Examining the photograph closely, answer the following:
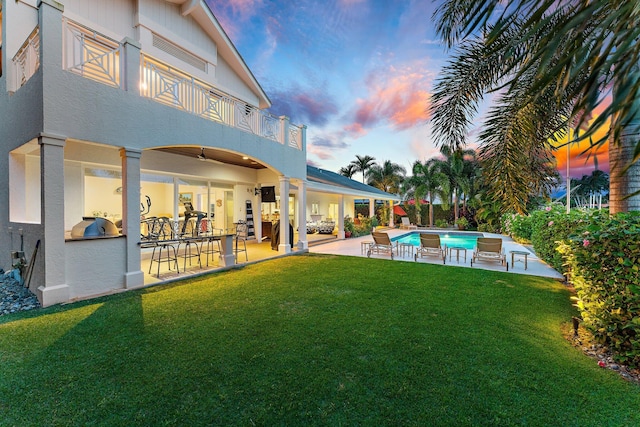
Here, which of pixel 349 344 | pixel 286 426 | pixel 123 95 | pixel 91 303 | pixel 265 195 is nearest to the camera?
pixel 286 426

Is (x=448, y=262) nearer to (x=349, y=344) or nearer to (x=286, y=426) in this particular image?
(x=349, y=344)

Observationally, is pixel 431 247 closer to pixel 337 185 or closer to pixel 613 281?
pixel 613 281

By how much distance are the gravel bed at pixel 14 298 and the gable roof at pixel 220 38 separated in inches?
429

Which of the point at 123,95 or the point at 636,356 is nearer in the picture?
the point at 636,356

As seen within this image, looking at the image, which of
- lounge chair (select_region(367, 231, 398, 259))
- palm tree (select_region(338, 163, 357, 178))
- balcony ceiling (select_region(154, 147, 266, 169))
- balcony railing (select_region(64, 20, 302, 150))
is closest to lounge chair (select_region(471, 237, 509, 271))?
lounge chair (select_region(367, 231, 398, 259))

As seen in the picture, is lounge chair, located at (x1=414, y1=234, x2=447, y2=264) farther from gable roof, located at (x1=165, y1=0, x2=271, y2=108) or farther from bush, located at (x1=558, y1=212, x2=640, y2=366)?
gable roof, located at (x1=165, y1=0, x2=271, y2=108)

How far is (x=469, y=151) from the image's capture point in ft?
82.5

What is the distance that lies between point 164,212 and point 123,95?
5676mm

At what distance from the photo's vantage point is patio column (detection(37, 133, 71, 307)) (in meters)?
5.28

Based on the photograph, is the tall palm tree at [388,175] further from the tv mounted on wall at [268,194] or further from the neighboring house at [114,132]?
the tv mounted on wall at [268,194]

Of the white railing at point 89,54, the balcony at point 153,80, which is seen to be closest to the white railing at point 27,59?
the balcony at point 153,80

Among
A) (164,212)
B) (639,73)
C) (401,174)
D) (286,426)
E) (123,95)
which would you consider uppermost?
(401,174)

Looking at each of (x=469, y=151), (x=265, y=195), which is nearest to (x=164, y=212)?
(x=265, y=195)

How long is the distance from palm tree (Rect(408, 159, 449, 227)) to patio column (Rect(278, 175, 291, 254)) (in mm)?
16453
